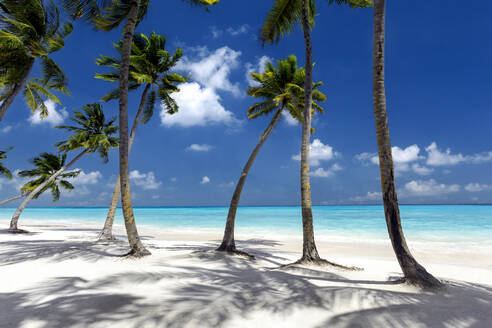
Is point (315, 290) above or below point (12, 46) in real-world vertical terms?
below

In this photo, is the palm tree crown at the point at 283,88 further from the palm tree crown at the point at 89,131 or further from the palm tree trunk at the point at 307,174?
the palm tree crown at the point at 89,131

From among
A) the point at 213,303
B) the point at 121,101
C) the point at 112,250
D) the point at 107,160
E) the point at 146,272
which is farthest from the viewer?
the point at 107,160

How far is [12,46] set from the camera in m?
8.75

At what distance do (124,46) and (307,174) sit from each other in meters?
7.19

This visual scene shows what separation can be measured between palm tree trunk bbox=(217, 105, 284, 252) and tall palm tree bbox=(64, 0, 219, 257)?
8.91 feet

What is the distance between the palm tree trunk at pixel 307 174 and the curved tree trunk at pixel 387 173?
2.43 meters

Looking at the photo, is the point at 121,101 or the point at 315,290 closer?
the point at 315,290

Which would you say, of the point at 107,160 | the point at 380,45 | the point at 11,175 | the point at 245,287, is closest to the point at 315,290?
the point at 245,287

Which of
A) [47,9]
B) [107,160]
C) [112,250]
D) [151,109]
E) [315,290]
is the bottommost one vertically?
[112,250]

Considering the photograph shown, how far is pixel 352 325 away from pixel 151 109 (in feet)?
48.8

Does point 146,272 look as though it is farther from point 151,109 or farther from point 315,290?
point 151,109

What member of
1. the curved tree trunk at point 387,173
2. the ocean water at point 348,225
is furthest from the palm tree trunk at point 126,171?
the ocean water at point 348,225

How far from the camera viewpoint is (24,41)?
384 inches

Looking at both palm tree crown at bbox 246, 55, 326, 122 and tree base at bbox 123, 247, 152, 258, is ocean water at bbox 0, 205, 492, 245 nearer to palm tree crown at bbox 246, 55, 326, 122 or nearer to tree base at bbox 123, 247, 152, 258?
palm tree crown at bbox 246, 55, 326, 122
